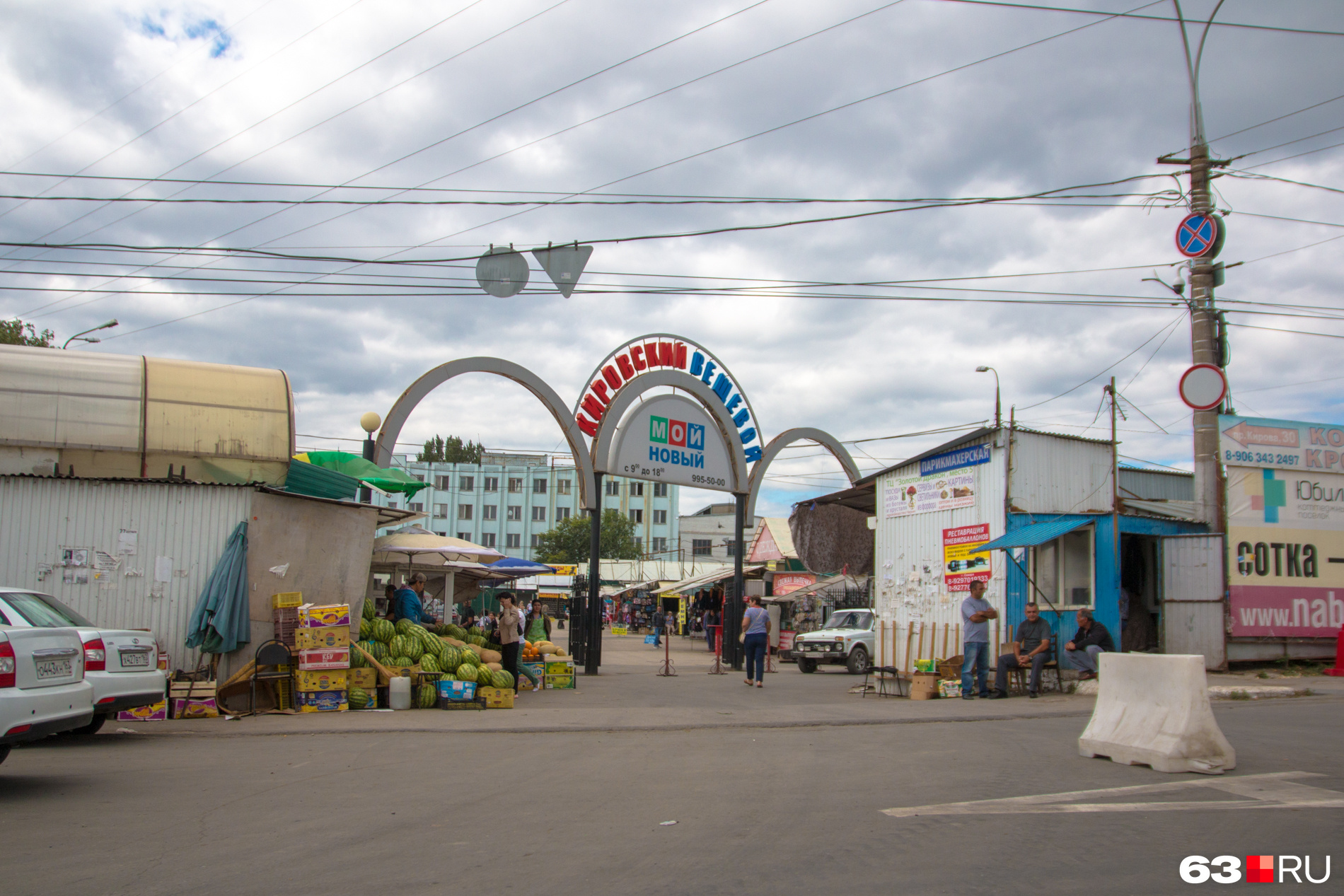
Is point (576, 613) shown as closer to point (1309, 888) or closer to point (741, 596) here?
point (741, 596)

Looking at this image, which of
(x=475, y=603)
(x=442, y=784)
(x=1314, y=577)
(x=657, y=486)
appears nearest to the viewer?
(x=442, y=784)

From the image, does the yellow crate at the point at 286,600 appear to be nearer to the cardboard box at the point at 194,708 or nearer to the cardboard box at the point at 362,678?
the cardboard box at the point at 362,678

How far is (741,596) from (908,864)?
62.4 ft

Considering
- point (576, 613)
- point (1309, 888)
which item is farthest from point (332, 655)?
point (1309, 888)

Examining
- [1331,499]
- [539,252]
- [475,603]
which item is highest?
[539,252]

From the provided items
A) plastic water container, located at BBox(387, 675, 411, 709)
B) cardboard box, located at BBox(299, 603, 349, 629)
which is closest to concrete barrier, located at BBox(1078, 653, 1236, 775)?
plastic water container, located at BBox(387, 675, 411, 709)

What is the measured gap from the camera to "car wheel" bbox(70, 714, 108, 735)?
10227 millimetres

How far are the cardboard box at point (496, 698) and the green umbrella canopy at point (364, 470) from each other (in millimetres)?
4863

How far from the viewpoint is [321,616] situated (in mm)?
13430

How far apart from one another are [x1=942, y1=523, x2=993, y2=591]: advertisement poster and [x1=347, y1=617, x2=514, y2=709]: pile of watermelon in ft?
28.0

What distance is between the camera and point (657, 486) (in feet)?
314

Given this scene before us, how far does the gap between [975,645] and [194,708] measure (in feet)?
38.0

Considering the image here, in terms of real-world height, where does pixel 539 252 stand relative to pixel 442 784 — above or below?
above

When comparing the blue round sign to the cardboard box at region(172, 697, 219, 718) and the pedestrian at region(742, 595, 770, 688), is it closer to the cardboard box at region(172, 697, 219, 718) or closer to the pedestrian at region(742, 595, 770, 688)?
the pedestrian at region(742, 595, 770, 688)
